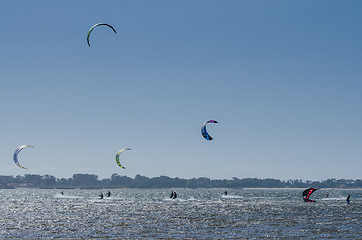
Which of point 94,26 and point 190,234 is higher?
point 94,26

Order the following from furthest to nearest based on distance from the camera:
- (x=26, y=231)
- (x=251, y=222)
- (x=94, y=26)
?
(x=94, y=26), (x=251, y=222), (x=26, y=231)

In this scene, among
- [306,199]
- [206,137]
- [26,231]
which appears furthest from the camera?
[306,199]

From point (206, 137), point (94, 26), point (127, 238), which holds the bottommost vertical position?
point (127, 238)

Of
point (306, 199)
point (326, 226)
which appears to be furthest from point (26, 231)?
point (306, 199)

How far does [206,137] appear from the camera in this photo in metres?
49.9

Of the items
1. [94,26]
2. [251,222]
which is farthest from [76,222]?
[94,26]

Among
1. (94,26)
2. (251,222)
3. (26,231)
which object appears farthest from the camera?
(94,26)

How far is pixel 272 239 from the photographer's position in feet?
83.6

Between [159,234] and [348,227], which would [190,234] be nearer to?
[159,234]

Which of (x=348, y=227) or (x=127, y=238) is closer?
(x=127, y=238)

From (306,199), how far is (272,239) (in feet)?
170

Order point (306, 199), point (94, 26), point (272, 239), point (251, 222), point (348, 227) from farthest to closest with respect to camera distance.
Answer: point (306, 199) → point (94, 26) → point (251, 222) → point (348, 227) → point (272, 239)

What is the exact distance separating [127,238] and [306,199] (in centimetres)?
5430

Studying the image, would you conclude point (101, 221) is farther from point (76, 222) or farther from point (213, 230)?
point (213, 230)
